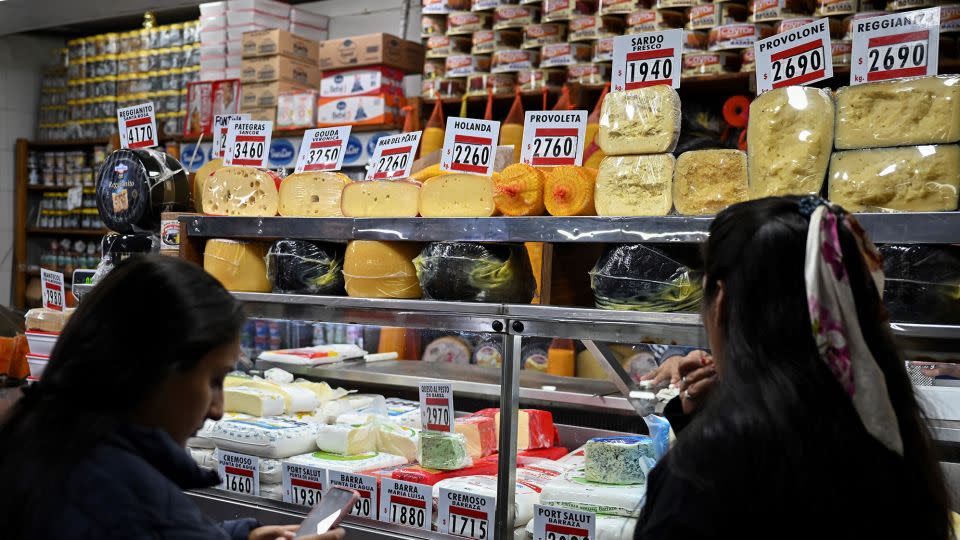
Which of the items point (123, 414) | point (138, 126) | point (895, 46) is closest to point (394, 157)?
point (138, 126)

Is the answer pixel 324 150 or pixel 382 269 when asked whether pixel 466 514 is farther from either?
pixel 324 150

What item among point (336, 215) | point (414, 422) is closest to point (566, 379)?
point (414, 422)

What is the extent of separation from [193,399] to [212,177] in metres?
1.74

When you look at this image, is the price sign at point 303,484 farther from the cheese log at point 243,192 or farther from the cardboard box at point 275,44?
the cardboard box at point 275,44

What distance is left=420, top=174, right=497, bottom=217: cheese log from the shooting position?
8.11ft

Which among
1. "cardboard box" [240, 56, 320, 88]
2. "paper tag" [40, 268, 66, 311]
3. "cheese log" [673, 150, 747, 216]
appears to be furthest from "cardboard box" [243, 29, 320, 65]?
"cheese log" [673, 150, 747, 216]

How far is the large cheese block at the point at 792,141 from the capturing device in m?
2.06

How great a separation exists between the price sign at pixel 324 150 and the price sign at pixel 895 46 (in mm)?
1470

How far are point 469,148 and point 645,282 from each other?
2.10 feet

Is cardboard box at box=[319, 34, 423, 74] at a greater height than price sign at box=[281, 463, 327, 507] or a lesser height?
greater

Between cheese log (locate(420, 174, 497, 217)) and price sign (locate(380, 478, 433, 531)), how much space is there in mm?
746

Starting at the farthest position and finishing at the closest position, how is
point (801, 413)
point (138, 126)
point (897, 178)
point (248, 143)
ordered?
point (138, 126)
point (248, 143)
point (897, 178)
point (801, 413)

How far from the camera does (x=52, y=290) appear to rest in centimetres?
338

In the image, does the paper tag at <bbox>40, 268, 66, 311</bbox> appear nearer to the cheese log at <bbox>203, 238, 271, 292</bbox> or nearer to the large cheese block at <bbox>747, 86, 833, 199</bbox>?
the cheese log at <bbox>203, 238, 271, 292</bbox>
